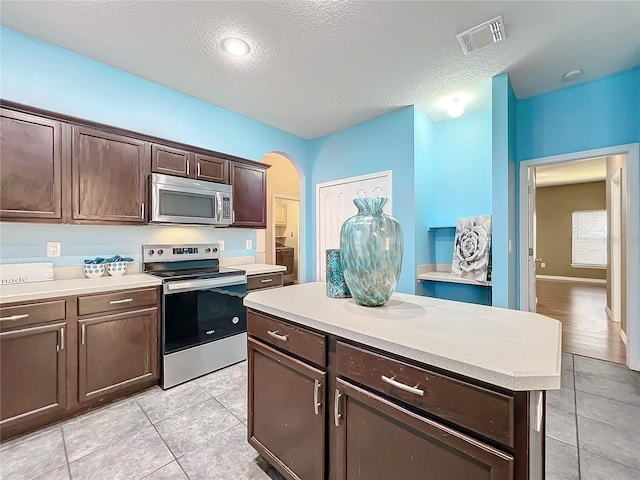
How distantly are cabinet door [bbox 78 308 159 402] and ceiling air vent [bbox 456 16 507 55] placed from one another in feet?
10.4

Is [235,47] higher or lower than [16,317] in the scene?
higher

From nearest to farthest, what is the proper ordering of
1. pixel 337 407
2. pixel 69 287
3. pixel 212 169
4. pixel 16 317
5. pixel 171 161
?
1. pixel 337 407
2. pixel 16 317
3. pixel 69 287
4. pixel 171 161
5. pixel 212 169

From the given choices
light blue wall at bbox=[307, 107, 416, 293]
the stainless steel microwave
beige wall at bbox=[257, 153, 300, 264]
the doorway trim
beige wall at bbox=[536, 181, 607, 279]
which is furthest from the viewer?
beige wall at bbox=[536, 181, 607, 279]

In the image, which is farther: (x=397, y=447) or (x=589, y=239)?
(x=589, y=239)

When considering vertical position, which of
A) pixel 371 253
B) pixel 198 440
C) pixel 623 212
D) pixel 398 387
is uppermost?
pixel 623 212

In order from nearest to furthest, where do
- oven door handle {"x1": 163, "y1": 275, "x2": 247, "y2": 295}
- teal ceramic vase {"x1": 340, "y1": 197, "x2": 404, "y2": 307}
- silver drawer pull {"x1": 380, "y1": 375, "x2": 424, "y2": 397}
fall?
silver drawer pull {"x1": 380, "y1": 375, "x2": 424, "y2": 397} → teal ceramic vase {"x1": 340, "y1": 197, "x2": 404, "y2": 307} → oven door handle {"x1": 163, "y1": 275, "x2": 247, "y2": 295}

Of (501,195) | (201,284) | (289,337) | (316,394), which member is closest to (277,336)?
(289,337)

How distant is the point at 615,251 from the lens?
12.7ft

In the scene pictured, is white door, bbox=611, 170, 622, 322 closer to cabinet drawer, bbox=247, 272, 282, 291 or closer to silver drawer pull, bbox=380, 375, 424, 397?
cabinet drawer, bbox=247, 272, 282, 291

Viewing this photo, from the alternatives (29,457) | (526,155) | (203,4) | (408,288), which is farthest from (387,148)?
(29,457)

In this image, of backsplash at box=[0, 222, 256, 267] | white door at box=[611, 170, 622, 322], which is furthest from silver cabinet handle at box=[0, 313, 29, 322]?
white door at box=[611, 170, 622, 322]

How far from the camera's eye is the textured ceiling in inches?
72.6

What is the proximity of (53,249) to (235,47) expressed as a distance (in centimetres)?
212

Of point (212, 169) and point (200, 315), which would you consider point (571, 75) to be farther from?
point (200, 315)
